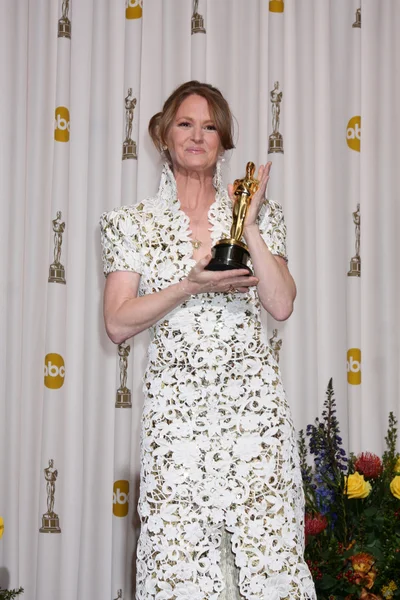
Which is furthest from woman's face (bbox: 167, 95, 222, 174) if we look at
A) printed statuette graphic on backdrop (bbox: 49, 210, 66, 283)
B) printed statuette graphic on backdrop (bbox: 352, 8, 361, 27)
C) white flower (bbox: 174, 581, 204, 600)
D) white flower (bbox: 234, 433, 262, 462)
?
printed statuette graphic on backdrop (bbox: 352, 8, 361, 27)

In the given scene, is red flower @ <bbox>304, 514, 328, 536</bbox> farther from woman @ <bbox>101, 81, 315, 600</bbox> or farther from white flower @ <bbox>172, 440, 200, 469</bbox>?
white flower @ <bbox>172, 440, 200, 469</bbox>

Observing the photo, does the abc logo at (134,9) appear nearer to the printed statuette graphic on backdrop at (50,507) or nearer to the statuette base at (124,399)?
the statuette base at (124,399)

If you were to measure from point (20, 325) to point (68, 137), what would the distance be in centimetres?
67

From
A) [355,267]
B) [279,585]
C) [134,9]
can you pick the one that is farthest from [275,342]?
[279,585]

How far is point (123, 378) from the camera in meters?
2.92

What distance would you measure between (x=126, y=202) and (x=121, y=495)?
100 centimetres

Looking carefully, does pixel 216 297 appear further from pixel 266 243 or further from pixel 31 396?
pixel 31 396

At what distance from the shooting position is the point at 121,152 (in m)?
3.00

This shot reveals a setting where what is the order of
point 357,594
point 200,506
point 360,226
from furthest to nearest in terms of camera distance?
point 360,226
point 357,594
point 200,506

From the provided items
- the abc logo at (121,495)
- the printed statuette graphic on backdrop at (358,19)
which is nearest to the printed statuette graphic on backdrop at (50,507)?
the abc logo at (121,495)

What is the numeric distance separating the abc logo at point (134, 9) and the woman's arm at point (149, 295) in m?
1.45

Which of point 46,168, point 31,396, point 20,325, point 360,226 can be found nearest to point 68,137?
point 46,168

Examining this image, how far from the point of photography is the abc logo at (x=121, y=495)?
A: 2.89 meters

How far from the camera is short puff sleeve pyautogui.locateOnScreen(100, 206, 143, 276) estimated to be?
6.15 feet
